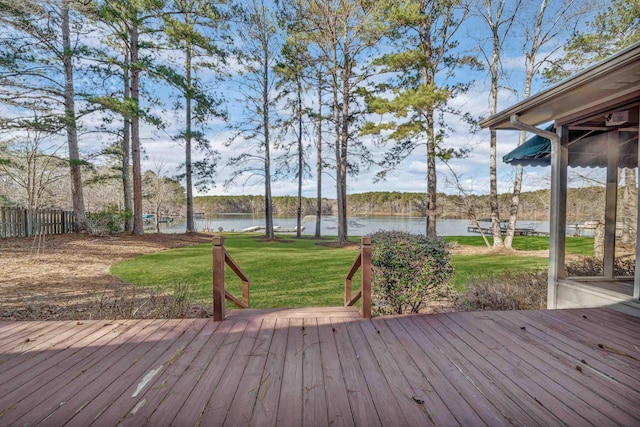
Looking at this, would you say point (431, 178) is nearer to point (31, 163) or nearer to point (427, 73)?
point (427, 73)

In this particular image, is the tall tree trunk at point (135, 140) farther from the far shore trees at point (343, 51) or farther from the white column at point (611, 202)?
the white column at point (611, 202)

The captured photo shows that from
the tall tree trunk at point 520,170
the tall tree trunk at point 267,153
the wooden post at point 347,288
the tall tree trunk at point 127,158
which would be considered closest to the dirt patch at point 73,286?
the wooden post at point 347,288

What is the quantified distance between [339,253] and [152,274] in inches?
236

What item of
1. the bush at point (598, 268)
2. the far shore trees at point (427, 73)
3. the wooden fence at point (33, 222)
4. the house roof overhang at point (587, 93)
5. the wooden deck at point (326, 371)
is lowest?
the wooden deck at point (326, 371)

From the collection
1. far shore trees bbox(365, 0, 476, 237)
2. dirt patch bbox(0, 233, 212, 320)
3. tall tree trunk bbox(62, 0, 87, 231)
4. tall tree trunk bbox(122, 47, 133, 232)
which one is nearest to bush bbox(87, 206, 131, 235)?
tall tree trunk bbox(122, 47, 133, 232)

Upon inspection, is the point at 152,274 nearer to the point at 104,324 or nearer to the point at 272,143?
the point at 104,324

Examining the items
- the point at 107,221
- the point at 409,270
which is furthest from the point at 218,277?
the point at 107,221

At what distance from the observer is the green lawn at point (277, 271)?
5508mm

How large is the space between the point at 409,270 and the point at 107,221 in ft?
42.9

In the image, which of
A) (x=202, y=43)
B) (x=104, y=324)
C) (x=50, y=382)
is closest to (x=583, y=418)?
(x=50, y=382)

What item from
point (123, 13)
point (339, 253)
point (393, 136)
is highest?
point (123, 13)

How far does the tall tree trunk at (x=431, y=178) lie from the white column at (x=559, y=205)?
25.2 ft

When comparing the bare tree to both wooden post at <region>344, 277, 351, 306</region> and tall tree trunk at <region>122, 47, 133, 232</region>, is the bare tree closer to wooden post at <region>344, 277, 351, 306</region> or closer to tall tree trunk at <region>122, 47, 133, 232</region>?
tall tree trunk at <region>122, 47, 133, 232</region>

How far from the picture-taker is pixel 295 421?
1.57 metres
